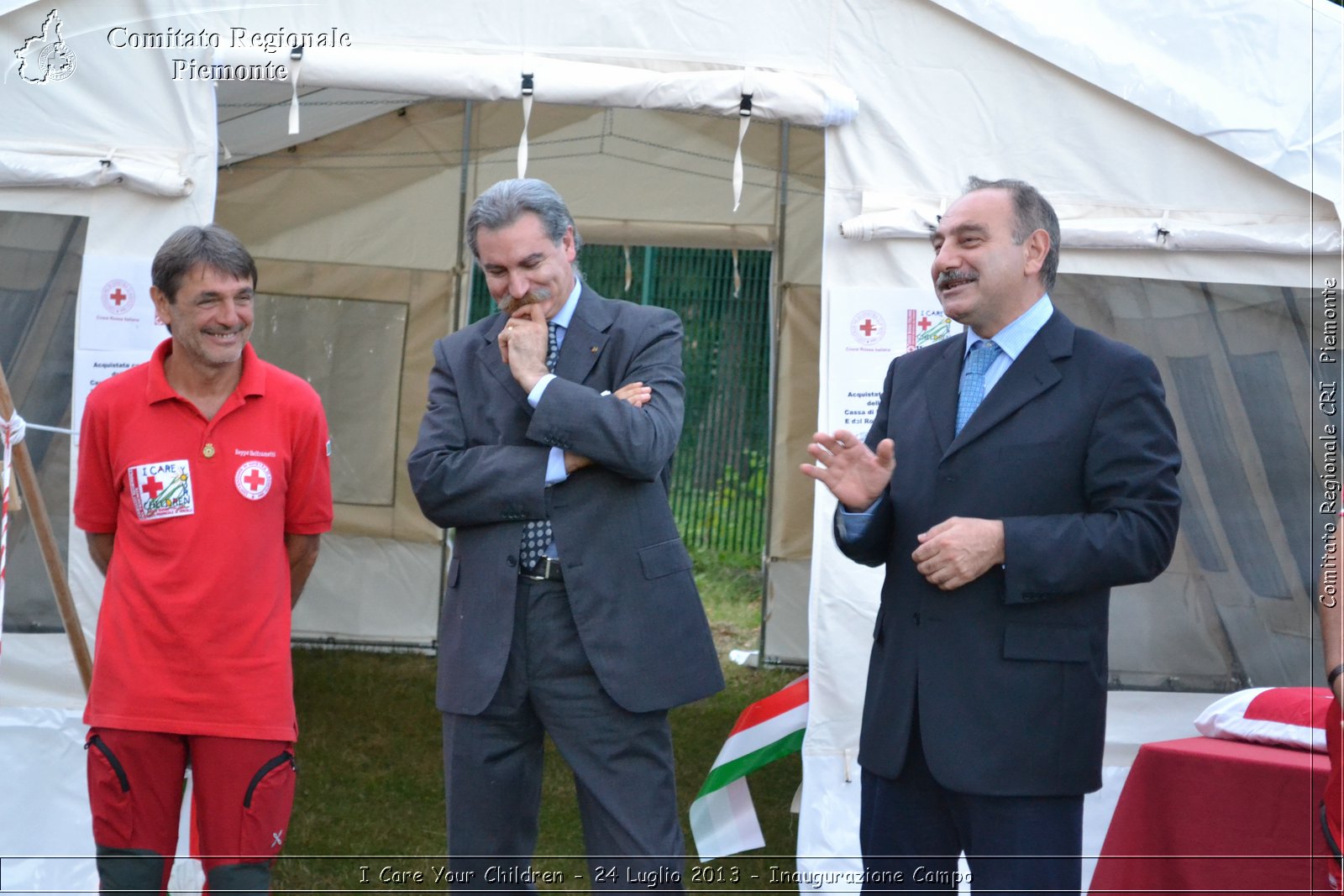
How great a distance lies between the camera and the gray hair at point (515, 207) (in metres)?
2.59

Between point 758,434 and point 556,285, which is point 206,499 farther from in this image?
point 758,434

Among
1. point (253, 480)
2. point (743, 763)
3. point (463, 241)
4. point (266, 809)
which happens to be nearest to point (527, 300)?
point (253, 480)

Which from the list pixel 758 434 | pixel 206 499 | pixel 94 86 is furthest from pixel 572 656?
pixel 758 434

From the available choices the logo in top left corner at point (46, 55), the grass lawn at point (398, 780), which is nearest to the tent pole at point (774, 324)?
the grass lawn at point (398, 780)

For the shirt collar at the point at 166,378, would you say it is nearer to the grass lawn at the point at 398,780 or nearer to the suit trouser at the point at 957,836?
the suit trouser at the point at 957,836

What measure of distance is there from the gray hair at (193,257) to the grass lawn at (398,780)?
2220 mm

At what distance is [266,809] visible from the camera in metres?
2.69

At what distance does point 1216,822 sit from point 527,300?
6.65 ft

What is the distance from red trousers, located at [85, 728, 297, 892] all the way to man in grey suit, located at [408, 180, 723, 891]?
414mm

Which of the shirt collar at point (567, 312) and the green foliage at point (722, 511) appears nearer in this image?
the shirt collar at point (567, 312)

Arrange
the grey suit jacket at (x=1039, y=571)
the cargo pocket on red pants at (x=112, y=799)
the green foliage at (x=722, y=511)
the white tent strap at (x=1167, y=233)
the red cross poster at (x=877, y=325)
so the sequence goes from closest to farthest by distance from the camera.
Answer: the grey suit jacket at (x=1039, y=571), the cargo pocket on red pants at (x=112, y=799), the white tent strap at (x=1167, y=233), the red cross poster at (x=877, y=325), the green foliage at (x=722, y=511)

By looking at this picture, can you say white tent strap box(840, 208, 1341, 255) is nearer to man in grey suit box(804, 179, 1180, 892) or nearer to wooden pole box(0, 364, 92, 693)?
man in grey suit box(804, 179, 1180, 892)

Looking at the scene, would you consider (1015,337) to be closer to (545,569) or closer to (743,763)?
(545,569)

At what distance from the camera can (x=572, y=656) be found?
2.58 meters
